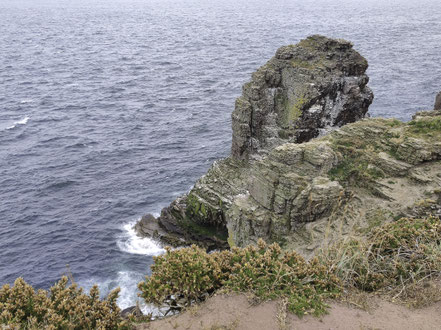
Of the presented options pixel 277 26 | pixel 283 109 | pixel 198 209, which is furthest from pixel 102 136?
pixel 277 26

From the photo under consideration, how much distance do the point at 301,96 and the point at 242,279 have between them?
111ft

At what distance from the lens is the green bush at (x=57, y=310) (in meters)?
11.8

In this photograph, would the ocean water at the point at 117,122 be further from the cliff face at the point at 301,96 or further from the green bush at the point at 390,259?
the green bush at the point at 390,259

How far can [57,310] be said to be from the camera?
12359mm

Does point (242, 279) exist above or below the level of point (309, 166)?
above

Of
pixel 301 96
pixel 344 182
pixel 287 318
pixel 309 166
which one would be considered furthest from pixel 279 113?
pixel 287 318

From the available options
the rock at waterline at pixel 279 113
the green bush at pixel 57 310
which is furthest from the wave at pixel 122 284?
the green bush at pixel 57 310

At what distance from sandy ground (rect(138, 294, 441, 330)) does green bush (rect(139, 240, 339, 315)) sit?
→ 17.1 inches

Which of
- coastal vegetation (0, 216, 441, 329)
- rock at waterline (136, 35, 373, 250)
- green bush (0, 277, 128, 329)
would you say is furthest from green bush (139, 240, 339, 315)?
rock at waterline (136, 35, 373, 250)

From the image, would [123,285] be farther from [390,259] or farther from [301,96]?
[390,259]

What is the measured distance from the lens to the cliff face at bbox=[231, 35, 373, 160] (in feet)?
146

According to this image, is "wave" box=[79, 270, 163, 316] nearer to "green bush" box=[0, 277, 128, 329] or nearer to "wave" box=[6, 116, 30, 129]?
"green bush" box=[0, 277, 128, 329]

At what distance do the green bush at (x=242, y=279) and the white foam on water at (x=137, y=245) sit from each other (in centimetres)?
3301

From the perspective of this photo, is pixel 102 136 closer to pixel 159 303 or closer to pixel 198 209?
pixel 198 209
